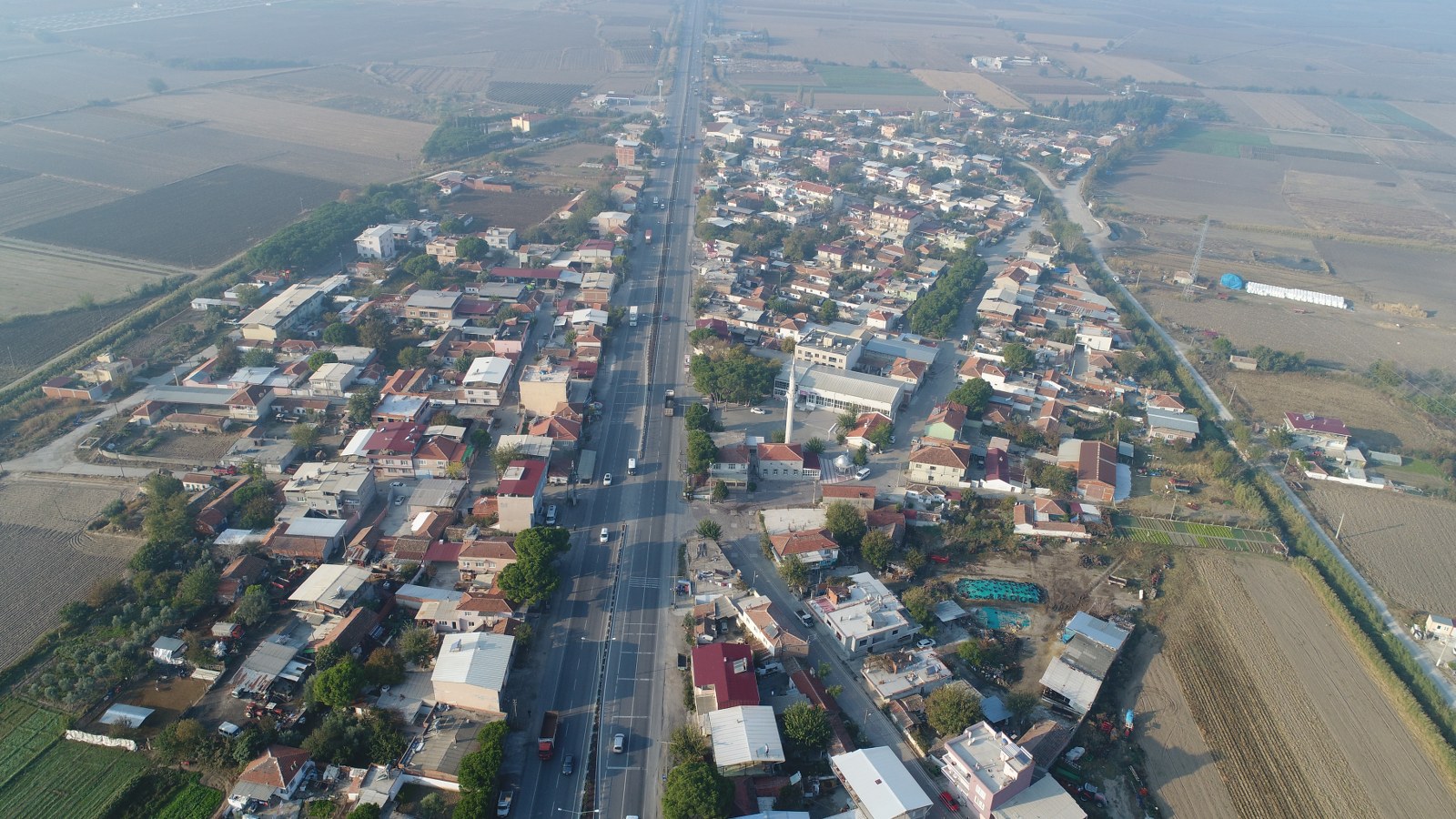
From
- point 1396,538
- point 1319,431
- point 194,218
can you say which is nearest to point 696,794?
point 1396,538

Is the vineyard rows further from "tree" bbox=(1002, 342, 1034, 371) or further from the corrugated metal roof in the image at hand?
the corrugated metal roof

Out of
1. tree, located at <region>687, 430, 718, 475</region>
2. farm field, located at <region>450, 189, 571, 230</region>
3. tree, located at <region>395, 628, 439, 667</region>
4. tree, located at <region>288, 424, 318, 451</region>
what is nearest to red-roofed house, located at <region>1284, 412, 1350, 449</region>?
tree, located at <region>687, 430, 718, 475</region>

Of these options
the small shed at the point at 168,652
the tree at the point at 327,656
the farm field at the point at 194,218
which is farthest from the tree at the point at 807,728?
the farm field at the point at 194,218

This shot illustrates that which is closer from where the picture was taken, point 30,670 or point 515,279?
point 30,670

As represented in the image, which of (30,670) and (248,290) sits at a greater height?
(248,290)

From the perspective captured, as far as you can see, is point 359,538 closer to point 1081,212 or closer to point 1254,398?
point 1254,398

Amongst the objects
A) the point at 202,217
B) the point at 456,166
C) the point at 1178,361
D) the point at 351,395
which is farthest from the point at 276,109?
the point at 1178,361
